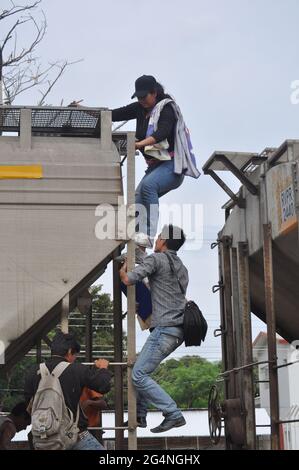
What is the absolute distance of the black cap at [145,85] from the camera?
329 inches

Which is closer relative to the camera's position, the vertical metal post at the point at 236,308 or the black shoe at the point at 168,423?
the black shoe at the point at 168,423

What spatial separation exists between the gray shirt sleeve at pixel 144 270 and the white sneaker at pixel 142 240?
0.84 feet

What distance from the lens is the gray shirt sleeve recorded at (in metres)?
7.43

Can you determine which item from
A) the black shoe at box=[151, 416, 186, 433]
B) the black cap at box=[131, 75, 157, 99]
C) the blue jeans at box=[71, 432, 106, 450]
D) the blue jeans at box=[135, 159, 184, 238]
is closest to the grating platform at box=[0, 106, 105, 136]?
the black cap at box=[131, 75, 157, 99]

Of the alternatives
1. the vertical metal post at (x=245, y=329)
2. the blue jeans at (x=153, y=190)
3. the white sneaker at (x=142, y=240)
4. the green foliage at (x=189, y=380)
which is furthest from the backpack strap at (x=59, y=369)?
the green foliage at (x=189, y=380)

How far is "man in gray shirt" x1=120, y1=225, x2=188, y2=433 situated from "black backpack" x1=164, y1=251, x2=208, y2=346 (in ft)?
0.31

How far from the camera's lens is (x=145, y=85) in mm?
8383

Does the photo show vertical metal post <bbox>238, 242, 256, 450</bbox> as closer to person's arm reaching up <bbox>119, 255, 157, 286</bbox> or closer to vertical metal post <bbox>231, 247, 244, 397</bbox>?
vertical metal post <bbox>231, 247, 244, 397</bbox>

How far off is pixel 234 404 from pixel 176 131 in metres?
3.37

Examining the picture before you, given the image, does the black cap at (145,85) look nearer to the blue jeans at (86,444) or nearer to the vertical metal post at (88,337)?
the vertical metal post at (88,337)

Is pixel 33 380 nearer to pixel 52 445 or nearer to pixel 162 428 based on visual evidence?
pixel 52 445

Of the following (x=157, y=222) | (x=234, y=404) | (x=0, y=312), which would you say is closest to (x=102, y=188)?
(x=157, y=222)
